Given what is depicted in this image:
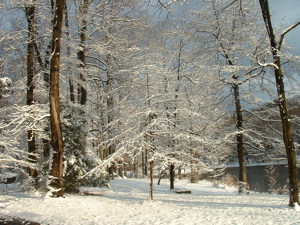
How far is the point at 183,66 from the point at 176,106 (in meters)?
5.32

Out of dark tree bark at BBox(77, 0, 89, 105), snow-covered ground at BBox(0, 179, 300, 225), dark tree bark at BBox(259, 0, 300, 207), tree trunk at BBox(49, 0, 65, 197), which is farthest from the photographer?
dark tree bark at BBox(77, 0, 89, 105)

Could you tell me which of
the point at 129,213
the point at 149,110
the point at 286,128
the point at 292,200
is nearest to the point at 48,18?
the point at 149,110

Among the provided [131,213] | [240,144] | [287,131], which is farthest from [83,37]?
[287,131]

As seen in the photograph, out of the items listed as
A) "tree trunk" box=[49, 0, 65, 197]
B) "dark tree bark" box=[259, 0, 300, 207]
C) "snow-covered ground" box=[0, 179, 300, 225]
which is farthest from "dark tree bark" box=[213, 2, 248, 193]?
"tree trunk" box=[49, 0, 65, 197]

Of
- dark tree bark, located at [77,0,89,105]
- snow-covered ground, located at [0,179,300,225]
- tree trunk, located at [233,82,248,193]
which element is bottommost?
snow-covered ground, located at [0,179,300,225]

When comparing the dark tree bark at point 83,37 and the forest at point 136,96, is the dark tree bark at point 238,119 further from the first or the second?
the dark tree bark at point 83,37

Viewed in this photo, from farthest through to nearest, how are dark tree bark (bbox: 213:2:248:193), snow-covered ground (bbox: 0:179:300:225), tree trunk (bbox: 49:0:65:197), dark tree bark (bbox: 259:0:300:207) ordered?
dark tree bark (bbox: 213:2:248:193), tree trunk (bbox: 49:0:65:197), dark tree bark (bbox: 259:0:300:207), snow-covered ground (bbox: 0:179:300:225)

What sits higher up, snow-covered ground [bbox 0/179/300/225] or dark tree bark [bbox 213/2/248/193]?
dark tree bark [bbox 213/2/248/193]

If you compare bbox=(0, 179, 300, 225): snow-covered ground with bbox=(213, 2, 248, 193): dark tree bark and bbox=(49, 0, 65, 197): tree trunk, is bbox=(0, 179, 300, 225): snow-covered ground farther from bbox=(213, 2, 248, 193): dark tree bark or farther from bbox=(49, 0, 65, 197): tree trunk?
bbox=(213, 2, 248, 193): dark tree bark

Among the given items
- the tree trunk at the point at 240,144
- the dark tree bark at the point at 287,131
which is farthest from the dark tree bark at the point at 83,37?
the dark tree bark at the point at 287,131

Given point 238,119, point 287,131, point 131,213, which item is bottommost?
point 131,213

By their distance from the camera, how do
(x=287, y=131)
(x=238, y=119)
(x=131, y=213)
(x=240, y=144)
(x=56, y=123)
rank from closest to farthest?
(x=131, y=213)
(x=287, y=131)
(x=56, y=123)
(x=240, y=144)
(x=238, y=119)

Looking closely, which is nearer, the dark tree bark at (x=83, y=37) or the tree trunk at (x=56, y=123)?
the tree trunk at (x=56, y=123)

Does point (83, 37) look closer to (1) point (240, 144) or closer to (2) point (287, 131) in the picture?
(1) point (240, 144)
